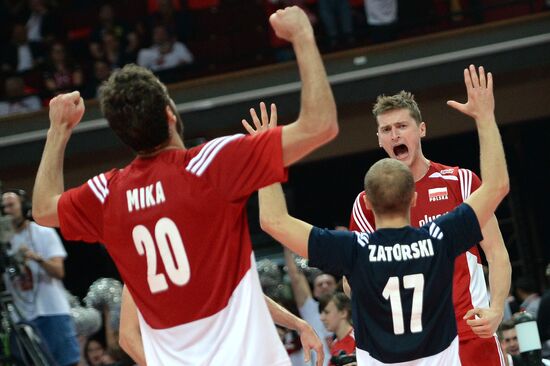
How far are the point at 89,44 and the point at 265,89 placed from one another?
3.41 meters

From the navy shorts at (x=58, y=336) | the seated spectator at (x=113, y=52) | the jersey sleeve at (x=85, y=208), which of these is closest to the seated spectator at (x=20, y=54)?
the seated spectator at (x=113, y=52)

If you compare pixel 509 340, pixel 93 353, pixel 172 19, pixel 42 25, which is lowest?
pixel 93 353

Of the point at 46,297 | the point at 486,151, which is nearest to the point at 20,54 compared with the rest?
the point at 46,297

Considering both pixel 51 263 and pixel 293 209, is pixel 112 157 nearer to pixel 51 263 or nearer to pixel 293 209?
pixel 293 209

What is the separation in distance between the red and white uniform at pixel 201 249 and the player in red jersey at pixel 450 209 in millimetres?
1749

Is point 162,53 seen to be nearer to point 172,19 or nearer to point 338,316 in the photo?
point 172,19

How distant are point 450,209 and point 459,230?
141cm

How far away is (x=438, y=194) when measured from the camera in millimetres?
5301

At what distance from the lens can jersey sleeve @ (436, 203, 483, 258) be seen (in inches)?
152

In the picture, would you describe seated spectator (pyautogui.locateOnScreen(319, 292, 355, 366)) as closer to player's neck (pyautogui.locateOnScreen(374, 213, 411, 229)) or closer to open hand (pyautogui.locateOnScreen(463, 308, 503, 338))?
open hand (pyautogui.locateOnScreen(463, 308, 503, 338))

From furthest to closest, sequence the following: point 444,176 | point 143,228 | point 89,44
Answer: point 89,44, point 444,176, point 143,228

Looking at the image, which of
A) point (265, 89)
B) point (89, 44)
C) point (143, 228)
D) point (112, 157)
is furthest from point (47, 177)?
point (89, 44)

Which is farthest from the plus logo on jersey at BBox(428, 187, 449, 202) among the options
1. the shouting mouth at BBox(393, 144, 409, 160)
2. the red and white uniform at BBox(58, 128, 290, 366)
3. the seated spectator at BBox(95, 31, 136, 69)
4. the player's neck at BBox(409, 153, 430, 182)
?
the seated spectator at BBox(95, 31, 136, 69)

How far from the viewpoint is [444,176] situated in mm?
5367
